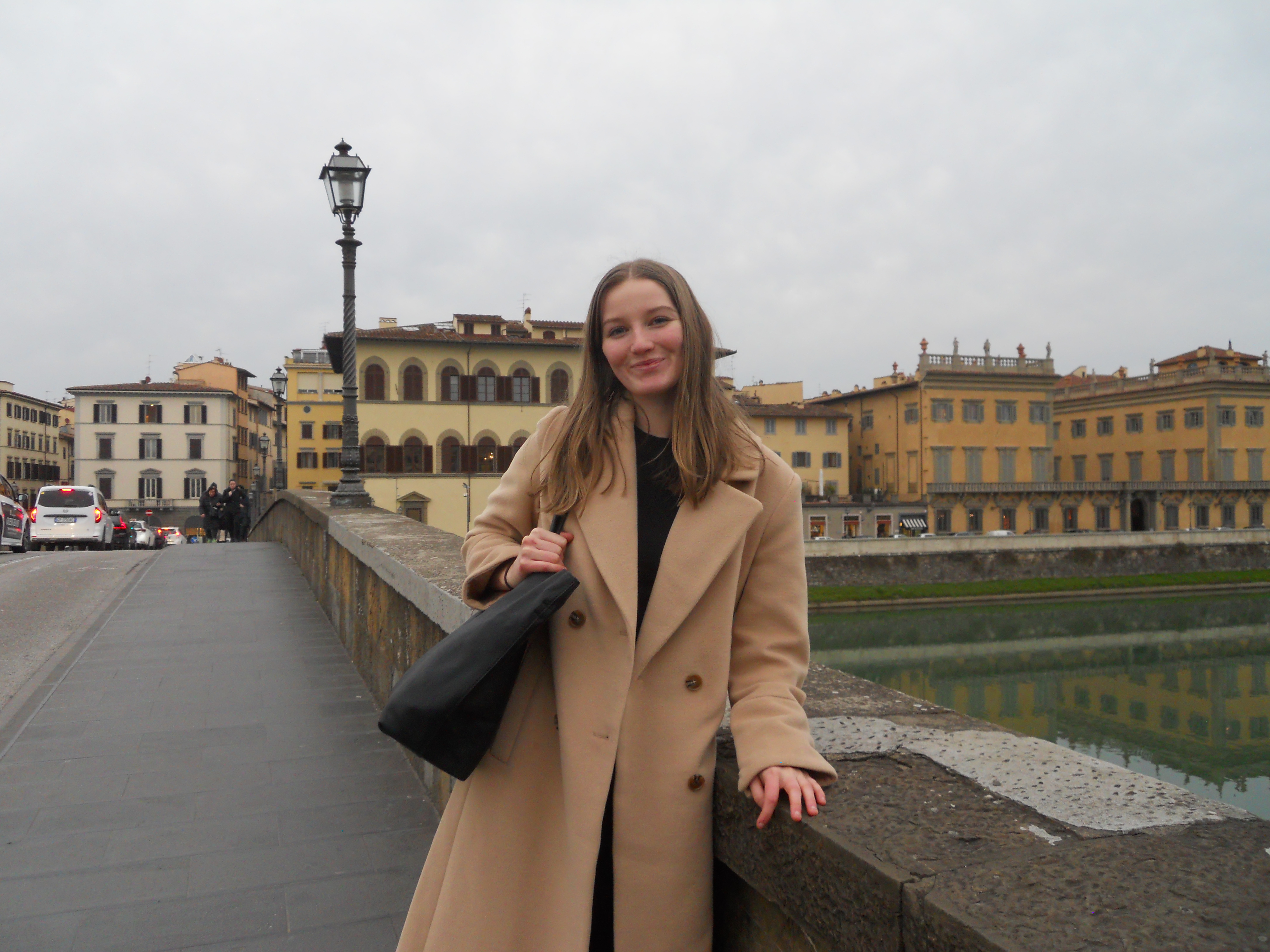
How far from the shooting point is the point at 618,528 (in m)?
1.52

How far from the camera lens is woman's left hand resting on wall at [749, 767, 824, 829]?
4.38ft

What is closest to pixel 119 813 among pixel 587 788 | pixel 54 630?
pixel 587 788

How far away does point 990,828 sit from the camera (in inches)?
49.7

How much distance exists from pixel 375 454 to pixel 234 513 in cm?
1464

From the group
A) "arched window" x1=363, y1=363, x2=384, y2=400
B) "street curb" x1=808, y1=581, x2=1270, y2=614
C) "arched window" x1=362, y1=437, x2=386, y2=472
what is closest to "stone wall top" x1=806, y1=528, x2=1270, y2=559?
"street curb" x1=808, y1=581, x2=1270, y2=614

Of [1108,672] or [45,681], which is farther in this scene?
[1108,672]

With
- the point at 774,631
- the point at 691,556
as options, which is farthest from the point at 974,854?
the point at 691,556

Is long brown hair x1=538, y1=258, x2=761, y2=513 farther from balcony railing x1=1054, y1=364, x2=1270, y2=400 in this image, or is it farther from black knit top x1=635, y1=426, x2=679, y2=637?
balcony railing x1=1054, y1=364, x2=1270, y2=400

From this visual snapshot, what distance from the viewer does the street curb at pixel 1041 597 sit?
3014 cm

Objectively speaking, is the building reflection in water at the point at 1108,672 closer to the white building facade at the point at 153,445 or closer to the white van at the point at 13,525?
the white van at the point at 13,525

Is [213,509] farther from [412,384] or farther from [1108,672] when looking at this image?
[1108,672]

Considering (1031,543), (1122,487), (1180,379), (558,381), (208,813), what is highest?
(1180,379)

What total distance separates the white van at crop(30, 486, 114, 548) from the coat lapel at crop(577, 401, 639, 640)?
18.5 m

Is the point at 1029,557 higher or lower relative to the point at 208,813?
lower
